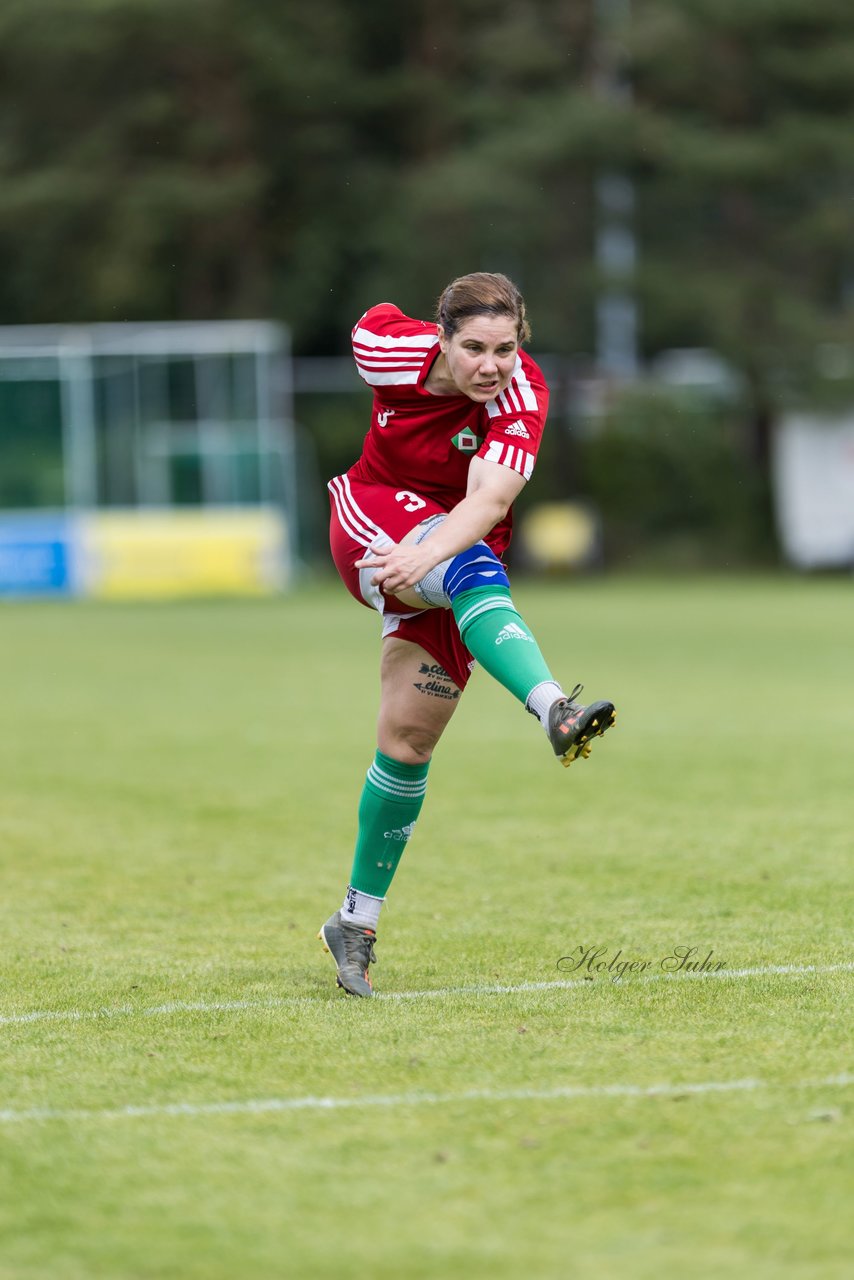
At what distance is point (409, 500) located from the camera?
18.4ft

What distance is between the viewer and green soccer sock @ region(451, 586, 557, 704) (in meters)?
5.05


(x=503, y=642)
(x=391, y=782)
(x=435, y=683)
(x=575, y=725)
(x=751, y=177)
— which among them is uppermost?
(x=751, y=177)

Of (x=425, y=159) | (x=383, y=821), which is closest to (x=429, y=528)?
(x=383, y=821)

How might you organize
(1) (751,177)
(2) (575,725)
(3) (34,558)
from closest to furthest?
(2) (575,725) < (3) (34,558) < (1) (751,177)

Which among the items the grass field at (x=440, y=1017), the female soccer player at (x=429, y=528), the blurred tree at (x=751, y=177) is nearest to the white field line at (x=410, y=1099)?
the grass field at (x=440, y=1017)

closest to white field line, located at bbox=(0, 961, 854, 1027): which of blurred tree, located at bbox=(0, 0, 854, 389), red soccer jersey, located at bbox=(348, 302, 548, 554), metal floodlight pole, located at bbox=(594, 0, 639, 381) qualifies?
red soccer jersey, located at bbox=(348, 302, 548, 554)

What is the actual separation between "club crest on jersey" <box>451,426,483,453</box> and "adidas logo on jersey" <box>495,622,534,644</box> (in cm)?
66

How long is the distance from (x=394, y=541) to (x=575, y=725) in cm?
104

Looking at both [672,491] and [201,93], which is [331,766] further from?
[201,93]

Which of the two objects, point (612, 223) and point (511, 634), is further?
point (612, 223)

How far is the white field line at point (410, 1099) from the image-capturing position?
164 inches

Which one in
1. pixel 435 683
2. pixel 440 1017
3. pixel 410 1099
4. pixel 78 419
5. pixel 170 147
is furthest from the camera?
pixel 170 147

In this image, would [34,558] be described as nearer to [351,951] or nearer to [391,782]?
[391,782]

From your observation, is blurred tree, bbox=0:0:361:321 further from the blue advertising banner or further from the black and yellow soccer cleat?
the black and yellow soccer cleat
